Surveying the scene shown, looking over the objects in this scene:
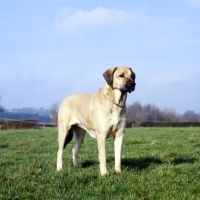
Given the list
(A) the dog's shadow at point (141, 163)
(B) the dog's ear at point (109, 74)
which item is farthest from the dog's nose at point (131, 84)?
(A) the dog's shadow at point (141, 163)

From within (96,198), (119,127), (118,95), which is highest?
(118,95)

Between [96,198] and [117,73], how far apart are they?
2850mm

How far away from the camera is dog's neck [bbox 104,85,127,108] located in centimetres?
777

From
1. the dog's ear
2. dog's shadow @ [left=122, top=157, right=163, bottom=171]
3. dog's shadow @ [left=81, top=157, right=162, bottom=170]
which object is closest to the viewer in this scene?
the dog's ear

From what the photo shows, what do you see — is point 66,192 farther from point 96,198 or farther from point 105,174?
point 105,174

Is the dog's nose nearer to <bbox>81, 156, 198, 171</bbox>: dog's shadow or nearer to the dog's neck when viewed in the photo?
the dog's neck

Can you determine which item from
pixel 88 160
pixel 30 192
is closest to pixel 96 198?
pixel 30 192

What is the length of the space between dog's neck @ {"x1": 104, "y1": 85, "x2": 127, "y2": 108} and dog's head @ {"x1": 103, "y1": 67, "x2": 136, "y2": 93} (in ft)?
0.28

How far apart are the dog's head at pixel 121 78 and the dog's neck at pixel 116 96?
0.28 ft

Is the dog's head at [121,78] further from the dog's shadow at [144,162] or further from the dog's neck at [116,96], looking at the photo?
the dog's shadow at [144,162]

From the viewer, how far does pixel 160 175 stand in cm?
708

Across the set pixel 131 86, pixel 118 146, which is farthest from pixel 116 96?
pixel 118 146

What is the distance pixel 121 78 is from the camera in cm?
774

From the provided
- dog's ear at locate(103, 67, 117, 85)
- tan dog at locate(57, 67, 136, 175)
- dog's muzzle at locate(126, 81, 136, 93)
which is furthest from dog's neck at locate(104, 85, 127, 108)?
dog's muzzle at locate(126, 81, 136, 93)
